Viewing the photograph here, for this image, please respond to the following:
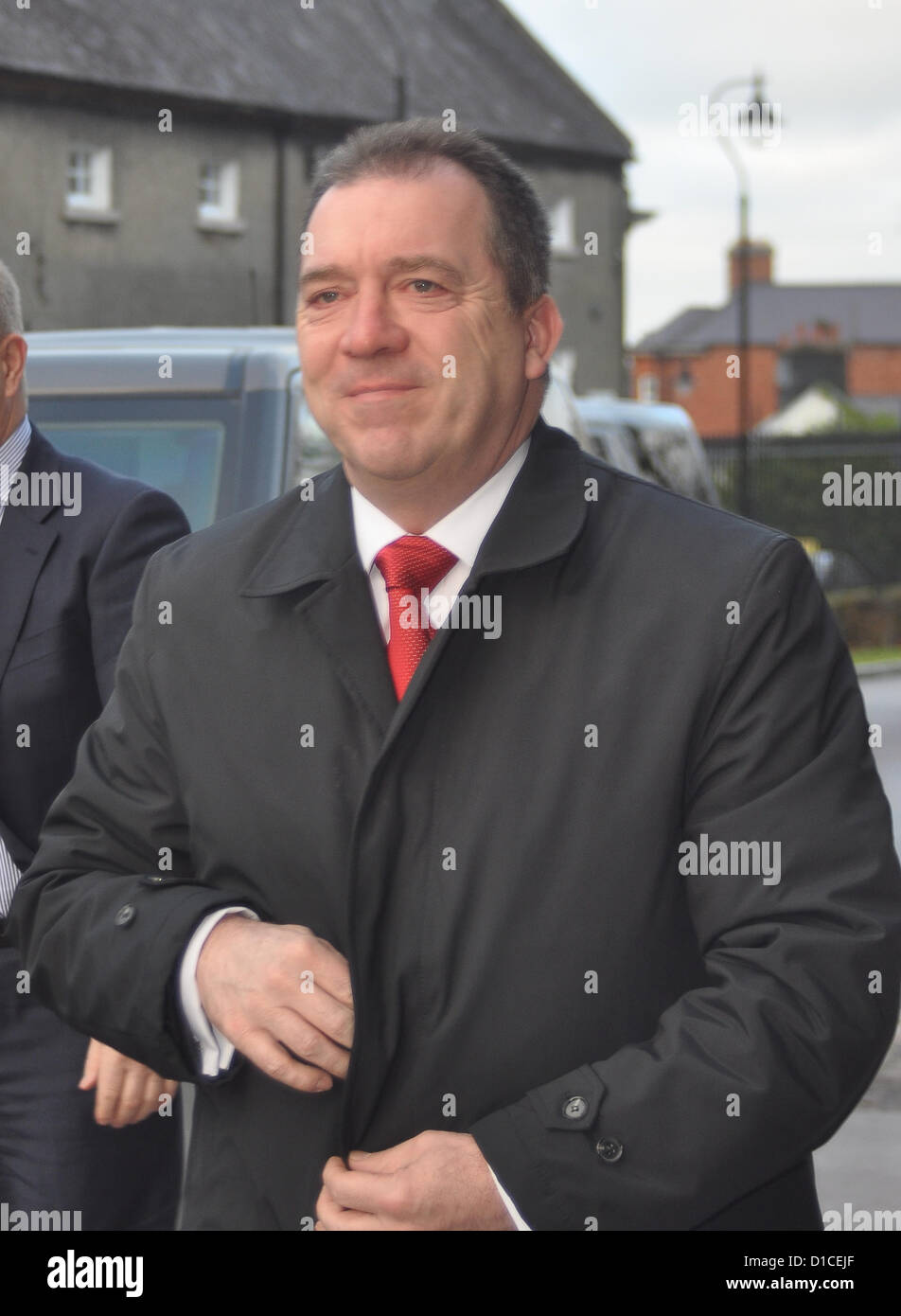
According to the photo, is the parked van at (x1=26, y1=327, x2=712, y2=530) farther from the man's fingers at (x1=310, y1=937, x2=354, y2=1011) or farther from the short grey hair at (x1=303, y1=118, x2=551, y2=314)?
the man's fingers at (x1=310, y1=937, x2=354, y2=1011)

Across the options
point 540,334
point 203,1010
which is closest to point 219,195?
point 540,334

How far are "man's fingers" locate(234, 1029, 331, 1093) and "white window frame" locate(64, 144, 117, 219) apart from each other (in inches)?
Result: 1126

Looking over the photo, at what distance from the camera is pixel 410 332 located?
2367 mm

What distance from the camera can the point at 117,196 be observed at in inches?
1201

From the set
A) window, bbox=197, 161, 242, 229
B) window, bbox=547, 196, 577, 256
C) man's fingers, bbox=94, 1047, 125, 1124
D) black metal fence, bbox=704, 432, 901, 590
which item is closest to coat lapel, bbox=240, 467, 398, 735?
man's fingers, bbox=94, 1047, 125, 1124

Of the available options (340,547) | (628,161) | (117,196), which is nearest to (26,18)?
(117,196)

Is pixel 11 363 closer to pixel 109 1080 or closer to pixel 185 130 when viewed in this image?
pixel 109 1080

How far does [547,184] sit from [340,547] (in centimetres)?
3804

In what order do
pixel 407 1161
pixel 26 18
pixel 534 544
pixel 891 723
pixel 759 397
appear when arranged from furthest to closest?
pixel 759 397 → pixel 26 18 → pixel 891 723 → pixel 534 544 → pixel 407 1161

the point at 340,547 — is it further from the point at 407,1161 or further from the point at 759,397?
the point at 759,397

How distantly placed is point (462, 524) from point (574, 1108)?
27.8 inches

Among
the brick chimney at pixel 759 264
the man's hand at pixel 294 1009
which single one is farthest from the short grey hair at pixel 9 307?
the brick chimney at pixel 759 264

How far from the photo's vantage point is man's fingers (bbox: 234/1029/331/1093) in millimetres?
2215
